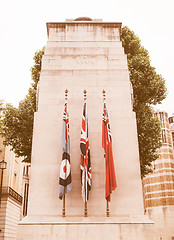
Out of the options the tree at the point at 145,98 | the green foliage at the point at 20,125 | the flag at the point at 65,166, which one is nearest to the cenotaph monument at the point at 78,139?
the flag at the point at 65,166

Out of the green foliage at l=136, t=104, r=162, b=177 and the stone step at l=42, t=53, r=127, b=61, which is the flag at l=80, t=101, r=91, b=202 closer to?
the stone step at l=42, t=53, r=127, b=61

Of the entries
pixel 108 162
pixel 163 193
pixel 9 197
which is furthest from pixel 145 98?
pixel 163 193

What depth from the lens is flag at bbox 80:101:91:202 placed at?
32.2 feet

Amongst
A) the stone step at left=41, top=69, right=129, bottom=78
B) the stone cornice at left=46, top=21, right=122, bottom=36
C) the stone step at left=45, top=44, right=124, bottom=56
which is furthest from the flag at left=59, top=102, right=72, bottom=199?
the stone cornice at left=46, top=21, right=122, bottom=36

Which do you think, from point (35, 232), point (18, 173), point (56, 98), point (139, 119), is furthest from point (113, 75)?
point (18, 173)

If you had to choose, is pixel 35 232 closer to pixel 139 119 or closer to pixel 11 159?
pixel 139 119

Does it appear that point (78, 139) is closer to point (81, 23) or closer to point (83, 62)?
point (83, 62)

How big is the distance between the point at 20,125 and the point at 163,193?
4977 cm

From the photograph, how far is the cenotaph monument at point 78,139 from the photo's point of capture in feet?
30.2

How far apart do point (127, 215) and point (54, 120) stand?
4944 mm

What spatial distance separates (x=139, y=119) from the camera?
17781mm

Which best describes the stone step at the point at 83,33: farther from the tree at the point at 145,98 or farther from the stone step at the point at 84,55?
the tree at the point at 145,98

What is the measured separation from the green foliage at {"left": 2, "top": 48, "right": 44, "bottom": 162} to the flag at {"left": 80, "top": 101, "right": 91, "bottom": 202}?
7.50 metres

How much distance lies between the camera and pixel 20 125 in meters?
17.7
